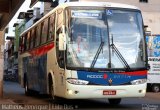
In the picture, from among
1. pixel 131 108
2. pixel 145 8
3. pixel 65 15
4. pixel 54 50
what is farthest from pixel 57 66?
pixel 145 8

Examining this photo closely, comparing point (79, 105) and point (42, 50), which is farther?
point (42, 50)

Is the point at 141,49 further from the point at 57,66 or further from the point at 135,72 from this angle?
the point at 57,66

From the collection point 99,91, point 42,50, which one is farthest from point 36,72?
point 99,91

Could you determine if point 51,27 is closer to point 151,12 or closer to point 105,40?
point 105,40

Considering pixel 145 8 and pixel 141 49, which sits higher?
pixel 145 8

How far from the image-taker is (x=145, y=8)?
4856 cm

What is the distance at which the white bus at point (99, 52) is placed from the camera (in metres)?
14.1

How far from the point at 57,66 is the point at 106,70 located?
186cm

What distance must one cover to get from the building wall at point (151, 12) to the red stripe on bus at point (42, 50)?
92.2ft

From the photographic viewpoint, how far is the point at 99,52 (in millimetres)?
14219

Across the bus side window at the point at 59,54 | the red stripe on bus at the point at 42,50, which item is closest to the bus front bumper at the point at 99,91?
the bus side window at the point at 59,54

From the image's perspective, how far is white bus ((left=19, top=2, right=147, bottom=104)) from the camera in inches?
553

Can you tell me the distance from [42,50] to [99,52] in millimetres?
4276

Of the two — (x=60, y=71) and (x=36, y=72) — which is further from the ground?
(x=60, y=71)
